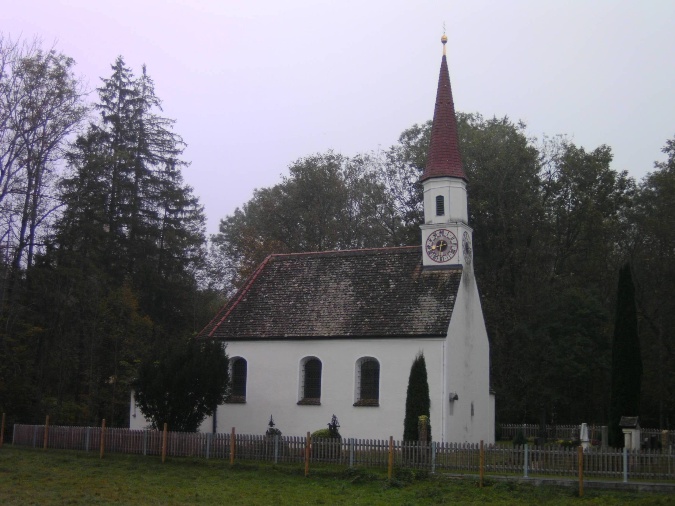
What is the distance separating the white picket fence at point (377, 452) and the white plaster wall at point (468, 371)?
6.08 m

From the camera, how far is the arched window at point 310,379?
3491 cm

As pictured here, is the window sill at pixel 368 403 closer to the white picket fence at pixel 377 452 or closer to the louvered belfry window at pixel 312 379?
the louvered belfry window at pixel 312 379

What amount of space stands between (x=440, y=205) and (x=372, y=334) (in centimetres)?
723

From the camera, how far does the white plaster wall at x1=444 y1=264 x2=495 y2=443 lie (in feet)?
108

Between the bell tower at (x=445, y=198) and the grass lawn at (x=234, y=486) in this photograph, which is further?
the bell tower at (x=445, y=198)

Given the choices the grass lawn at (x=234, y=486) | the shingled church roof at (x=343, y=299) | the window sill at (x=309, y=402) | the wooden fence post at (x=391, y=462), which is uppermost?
the shingled church roof at (x=343, y=299)

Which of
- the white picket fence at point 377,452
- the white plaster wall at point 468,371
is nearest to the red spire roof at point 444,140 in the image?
the white plaster wall at point 468,371

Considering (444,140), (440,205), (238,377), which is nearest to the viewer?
(440,205)

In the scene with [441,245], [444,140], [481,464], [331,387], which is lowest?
[481,464]

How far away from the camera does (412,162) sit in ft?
185

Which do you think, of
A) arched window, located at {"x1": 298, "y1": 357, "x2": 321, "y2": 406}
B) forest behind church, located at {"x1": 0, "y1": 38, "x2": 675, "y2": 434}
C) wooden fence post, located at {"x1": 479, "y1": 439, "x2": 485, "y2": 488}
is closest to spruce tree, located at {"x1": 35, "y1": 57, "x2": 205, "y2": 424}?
forest behind church, located at {"x1": 0, "y1": 38, "x2": 675, "y2": 434}

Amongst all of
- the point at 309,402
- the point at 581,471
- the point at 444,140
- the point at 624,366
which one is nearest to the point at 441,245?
→ the point at 444,140

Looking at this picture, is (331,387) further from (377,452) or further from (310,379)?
(377,452)

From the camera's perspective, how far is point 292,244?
60500 millimetres
